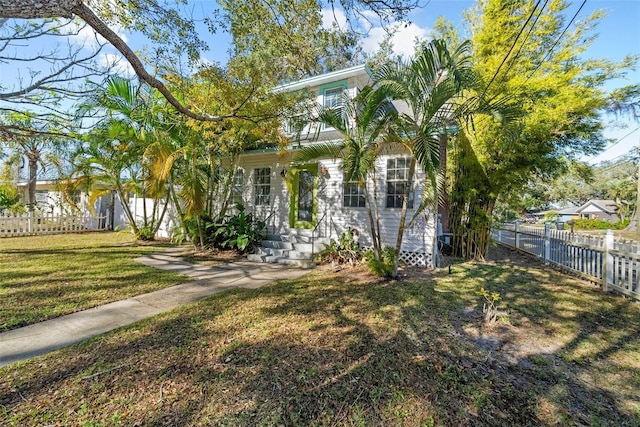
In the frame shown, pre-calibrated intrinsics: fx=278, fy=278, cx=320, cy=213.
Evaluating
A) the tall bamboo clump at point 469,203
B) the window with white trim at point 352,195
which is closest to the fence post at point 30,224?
the window with white trim at point 352,195

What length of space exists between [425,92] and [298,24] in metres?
2.96

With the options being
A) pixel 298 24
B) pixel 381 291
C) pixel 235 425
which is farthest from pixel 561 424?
pixel 298 24

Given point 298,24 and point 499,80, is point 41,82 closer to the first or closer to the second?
point 298,24

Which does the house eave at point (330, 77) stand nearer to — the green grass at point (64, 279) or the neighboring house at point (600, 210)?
the green grass at point (64, 279)

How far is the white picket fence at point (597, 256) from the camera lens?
16.3 feet

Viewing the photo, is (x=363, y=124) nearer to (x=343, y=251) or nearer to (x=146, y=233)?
(x=343, y=251)

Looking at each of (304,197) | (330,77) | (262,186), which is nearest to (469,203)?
(304,197)

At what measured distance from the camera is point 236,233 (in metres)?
8.48

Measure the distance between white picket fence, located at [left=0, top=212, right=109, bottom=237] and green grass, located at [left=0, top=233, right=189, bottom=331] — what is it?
2.86m

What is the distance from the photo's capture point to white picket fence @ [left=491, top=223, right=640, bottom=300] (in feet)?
16.3

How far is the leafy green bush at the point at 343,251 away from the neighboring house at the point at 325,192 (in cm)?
53

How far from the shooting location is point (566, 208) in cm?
5503

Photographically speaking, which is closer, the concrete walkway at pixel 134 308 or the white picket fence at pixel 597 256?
the concrete walkway at pixel 134 308

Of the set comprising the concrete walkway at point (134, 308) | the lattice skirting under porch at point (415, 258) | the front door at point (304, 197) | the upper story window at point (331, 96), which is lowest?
the concrete walkway at point (134, 308)
